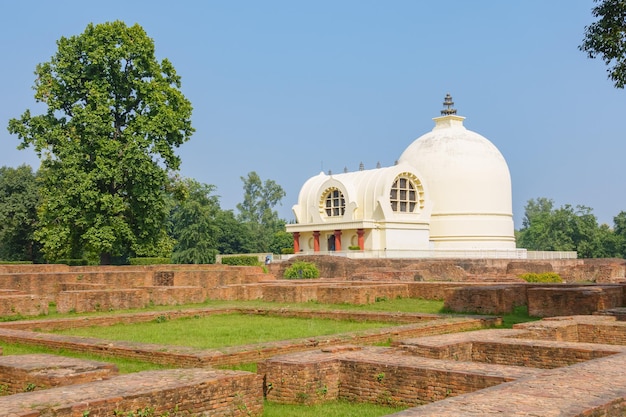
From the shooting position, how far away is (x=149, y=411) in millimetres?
5387

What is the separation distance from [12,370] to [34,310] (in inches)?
336

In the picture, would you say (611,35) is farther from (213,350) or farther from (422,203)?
(422,203)

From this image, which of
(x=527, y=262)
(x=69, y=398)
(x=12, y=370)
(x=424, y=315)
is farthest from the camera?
(x=527, y=262)

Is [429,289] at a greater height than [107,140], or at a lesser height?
lesser

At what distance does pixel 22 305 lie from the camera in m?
14.6

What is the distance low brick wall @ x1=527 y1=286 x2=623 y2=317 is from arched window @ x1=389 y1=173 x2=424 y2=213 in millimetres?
29409

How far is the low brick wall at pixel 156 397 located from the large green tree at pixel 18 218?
31.8 metres

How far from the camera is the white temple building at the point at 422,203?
4324 cm

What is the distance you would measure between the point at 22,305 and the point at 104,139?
11.3m

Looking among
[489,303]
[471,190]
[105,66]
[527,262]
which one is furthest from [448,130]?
[489,303]

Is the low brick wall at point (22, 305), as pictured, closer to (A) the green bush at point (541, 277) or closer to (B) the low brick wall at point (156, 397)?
(B) the low brick wall at point (156, 397)

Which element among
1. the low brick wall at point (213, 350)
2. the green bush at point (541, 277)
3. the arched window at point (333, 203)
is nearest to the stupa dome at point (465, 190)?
the arched window at point (333, 203)

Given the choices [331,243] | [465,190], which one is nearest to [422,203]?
[465,190]

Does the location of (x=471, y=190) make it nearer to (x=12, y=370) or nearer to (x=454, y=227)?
(x=454, y=227)
